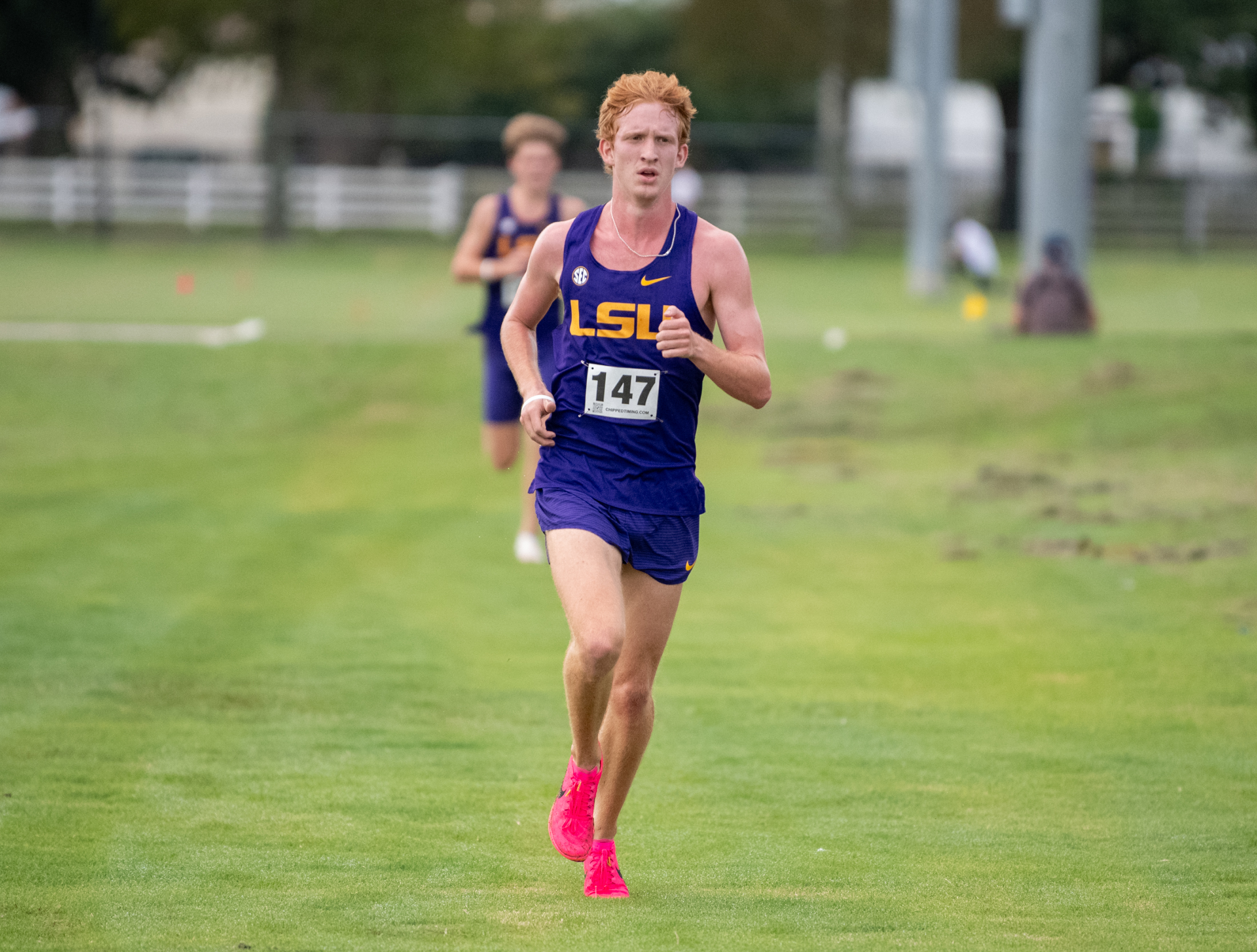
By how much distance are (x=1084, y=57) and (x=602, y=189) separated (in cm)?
2341

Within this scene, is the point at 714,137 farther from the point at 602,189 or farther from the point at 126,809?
the point at 126,809

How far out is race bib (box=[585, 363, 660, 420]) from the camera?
16.4 ft

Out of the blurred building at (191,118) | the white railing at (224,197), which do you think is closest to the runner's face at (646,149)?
the blurred building at (191,118)

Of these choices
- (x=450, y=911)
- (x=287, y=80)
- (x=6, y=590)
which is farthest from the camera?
(x=287, y=80)

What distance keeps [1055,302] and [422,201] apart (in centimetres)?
2520

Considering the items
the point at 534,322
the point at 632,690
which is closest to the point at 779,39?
the point at 534,322

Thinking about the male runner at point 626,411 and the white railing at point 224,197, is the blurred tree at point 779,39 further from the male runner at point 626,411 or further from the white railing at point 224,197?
the male runner at point 626,411

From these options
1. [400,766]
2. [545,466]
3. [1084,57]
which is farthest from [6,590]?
[1084,57]

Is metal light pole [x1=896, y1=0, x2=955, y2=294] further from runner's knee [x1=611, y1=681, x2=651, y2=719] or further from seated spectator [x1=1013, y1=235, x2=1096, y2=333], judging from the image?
runner's knee [x1=611, y1=681, x2=651, y2=719]

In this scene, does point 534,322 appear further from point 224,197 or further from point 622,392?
point 224,197

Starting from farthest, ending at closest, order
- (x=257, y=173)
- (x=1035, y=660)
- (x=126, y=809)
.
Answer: (x=257, y=173), (x=1035, y=660), (x=126, y=809)

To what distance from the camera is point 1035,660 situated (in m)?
8.32

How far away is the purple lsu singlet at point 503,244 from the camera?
32.9 feet

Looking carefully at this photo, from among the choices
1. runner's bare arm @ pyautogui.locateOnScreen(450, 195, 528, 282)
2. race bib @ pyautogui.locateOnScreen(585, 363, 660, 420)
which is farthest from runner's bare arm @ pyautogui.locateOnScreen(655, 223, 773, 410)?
runner's bare arm @ pyautogui.locateOnScreen(450, 195, 528, 282)
